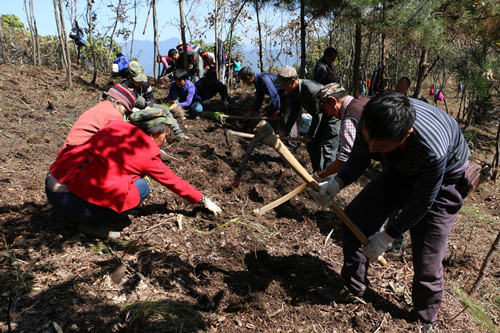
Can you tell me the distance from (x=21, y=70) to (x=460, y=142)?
8.54 metres

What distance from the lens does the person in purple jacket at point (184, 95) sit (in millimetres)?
6297

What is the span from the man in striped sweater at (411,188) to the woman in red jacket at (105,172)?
4.53ft

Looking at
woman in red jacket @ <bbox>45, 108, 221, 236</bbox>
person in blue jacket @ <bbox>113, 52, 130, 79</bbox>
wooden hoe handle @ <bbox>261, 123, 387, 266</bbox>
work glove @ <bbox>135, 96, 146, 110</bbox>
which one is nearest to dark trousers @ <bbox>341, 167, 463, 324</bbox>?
wooden hoe handle @ <bbox>261, 123, 387, 266</bbox>

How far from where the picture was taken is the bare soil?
206 centimetres

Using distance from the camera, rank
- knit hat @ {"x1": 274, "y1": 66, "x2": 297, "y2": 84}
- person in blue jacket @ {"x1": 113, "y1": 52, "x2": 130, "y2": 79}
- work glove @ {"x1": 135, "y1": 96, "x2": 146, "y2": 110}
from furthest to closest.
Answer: person in blue jacket @ {"x1": 113, "y1": 52, "x2": 130, "y2": 79} < work glove @ {"x1": 135, "y1": 96, "x2": 146, "y2": 110} < knit hat @ {"x1": 274, "y1": 66, "x2": 297, "y2": 84}

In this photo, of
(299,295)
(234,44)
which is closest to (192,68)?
(234,44)

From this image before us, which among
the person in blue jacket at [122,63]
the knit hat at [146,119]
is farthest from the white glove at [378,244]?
the person in blue jacket at [122,63]

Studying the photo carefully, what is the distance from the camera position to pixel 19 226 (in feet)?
8.93

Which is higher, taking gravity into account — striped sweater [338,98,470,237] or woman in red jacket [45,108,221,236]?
striped sweater [338,98,470,237]

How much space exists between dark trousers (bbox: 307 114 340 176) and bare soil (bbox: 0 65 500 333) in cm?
51

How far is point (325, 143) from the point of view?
13.6ft

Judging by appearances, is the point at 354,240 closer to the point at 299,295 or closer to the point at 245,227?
the point at 299,295

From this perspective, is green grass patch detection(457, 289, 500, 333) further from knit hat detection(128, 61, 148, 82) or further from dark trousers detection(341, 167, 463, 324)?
knit hat detection(128, 61, 148, 82)

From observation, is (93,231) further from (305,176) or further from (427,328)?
(427,328)
